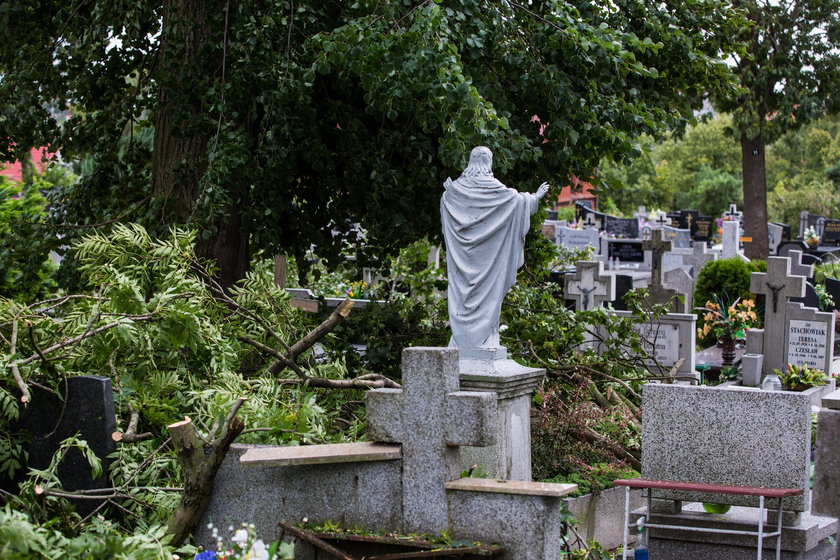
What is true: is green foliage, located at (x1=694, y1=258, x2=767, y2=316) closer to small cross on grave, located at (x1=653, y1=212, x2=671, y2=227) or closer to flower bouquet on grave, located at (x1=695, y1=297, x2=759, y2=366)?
flower bouquet on grave, located at (x1=695, y1=297, x2=759, y2=366)

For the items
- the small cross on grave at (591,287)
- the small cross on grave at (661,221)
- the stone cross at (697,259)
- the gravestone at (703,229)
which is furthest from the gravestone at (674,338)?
the gravestone at (703,229)

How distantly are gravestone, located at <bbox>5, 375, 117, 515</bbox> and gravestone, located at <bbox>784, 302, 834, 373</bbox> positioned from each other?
1127cm

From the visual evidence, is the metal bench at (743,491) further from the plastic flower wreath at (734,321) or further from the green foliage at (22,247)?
the plastic flower wreath at (734,321)

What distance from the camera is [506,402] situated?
283 inches

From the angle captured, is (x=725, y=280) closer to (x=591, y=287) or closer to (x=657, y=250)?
(x=657, y=250)

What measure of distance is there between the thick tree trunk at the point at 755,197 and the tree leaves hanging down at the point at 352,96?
52.2 feet

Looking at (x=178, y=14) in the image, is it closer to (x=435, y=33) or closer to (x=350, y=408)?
(x=435, y=33)

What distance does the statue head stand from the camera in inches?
295

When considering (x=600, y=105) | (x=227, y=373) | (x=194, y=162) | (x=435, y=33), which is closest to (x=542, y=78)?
(x=600, y=105)

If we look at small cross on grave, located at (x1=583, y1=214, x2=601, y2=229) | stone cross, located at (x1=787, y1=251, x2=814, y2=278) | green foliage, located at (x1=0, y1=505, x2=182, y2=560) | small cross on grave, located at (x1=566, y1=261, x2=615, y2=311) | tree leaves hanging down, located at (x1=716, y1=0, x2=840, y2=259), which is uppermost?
tree leaves hanging down, located at (x1=716, y1=0, x2=840, y2=259)

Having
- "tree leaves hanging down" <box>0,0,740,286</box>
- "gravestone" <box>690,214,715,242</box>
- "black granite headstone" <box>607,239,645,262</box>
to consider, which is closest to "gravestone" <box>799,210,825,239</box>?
"gravestone" <box>690,214,715,242</box>

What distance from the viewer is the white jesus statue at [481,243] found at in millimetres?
7305

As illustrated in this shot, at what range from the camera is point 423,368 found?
4.95 m

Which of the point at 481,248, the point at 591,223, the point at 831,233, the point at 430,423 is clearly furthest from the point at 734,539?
the point at 831,233
